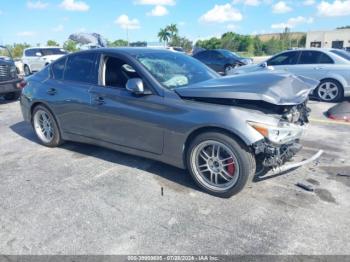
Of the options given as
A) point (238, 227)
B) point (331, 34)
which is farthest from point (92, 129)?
point (331, 34)

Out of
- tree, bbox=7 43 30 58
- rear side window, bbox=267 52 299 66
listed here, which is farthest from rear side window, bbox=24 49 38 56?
tree, bbox=7 43 30 58

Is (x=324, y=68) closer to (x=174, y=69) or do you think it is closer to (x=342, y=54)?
(x=342, y=54)

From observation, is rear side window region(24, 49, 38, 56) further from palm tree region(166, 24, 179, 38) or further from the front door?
palm tree region(166, 24, 179, 38)

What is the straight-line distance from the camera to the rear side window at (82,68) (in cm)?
444

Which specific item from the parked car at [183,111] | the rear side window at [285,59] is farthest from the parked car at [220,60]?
the parked car at [183,111]

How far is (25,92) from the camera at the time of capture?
538cm

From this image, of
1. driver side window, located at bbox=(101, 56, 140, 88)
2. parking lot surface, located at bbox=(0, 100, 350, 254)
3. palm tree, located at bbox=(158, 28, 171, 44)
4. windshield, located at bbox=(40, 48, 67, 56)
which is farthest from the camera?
palm tree, located at bbox=(158, 28, 171, 44)

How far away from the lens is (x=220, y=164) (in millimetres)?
3410

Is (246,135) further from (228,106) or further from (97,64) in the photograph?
(97,64)

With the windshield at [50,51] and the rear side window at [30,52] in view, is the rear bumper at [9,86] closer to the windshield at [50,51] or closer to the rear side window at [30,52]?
the windshield at [50,51]

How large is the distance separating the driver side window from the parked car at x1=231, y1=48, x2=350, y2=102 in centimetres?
493

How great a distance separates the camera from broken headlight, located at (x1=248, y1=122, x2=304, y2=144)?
3129 mm

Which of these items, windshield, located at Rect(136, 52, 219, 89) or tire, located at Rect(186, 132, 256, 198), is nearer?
tire, located at Rect(186, 132, 256, 198)

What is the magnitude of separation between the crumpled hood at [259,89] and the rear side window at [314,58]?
5713 millimetres
